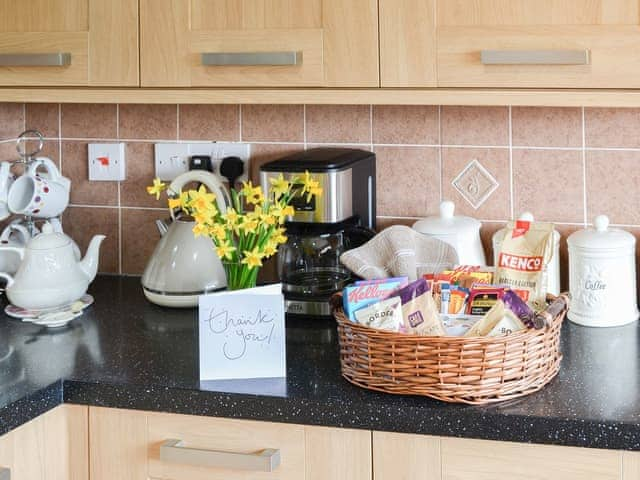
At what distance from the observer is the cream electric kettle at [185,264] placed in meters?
2.10

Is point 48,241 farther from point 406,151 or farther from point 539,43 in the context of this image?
point 539,43

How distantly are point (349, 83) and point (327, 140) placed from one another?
0.36 meters

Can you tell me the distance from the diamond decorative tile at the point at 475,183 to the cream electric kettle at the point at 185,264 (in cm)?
50

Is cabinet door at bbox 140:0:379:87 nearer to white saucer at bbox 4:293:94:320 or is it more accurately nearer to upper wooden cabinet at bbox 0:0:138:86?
upper wooden cabinet at bbox 0:0:138:86

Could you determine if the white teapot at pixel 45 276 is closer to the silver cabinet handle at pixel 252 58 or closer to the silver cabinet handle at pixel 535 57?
the silver cabinet handle at pixel 252 58

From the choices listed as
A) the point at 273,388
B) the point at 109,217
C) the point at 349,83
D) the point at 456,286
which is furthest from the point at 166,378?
the point at 109,217

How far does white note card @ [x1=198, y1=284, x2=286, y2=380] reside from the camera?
168cm

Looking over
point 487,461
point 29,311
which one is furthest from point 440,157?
point 29,311

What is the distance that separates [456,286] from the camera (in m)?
1.71

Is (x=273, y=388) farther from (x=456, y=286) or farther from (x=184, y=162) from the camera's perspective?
(x=184, y=162)

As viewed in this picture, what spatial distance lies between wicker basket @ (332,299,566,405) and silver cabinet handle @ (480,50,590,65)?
45 cm

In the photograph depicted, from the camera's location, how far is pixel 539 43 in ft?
5.82

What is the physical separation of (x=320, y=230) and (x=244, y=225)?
29cm

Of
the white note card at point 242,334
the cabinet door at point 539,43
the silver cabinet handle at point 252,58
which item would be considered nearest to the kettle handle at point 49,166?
the silver cabinet handle at point 252,58
